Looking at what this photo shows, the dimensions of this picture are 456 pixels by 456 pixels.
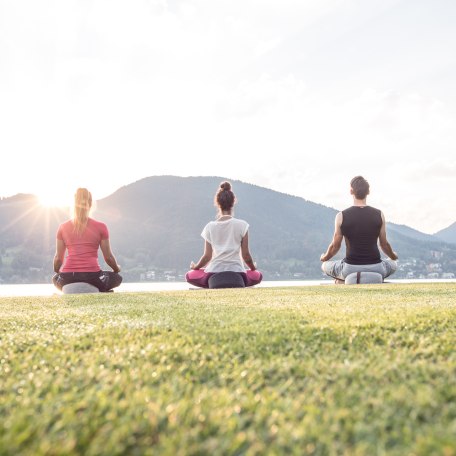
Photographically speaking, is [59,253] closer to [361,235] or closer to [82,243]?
[82,243]

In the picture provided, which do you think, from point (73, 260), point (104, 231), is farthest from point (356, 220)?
point (73, 260)

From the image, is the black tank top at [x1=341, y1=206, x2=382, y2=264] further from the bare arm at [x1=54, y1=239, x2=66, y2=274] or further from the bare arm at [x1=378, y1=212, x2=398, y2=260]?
the bare arm at [x1=54, y1=239, x2=66, y2=274]

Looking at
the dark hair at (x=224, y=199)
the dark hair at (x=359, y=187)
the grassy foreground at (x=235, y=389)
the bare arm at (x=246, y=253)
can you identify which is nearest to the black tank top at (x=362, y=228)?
the dark hair at (x=359, y=187)

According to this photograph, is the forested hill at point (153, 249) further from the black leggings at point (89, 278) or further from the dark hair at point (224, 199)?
the black leggings at point (89, 278)

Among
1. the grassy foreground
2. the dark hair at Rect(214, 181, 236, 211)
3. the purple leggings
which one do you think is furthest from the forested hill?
the grassy foreground

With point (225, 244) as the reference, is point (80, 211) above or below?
above

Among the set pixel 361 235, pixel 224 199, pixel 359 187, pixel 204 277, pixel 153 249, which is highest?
pixel 153 249

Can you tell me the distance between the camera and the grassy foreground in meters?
1.41

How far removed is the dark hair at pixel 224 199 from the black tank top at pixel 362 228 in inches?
101

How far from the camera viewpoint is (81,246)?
9562 mm

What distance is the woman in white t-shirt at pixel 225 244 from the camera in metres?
10.7

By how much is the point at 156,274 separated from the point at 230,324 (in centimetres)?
14104

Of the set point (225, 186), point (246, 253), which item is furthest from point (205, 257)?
point (225, 186)

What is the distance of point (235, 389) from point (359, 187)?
31.7 ft
